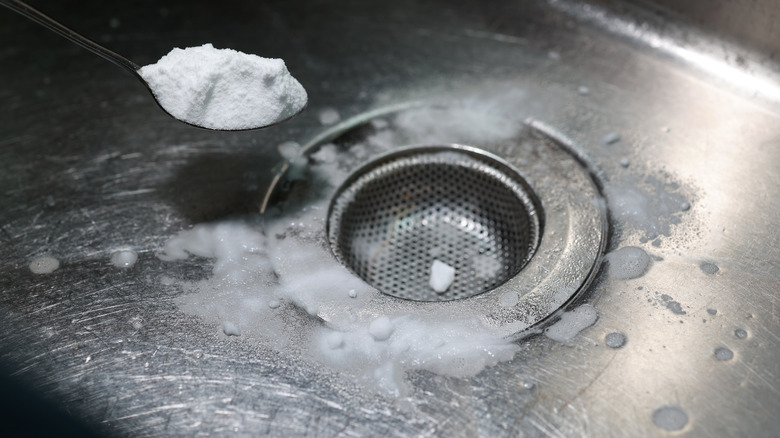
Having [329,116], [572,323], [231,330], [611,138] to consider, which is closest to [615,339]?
[572,323]

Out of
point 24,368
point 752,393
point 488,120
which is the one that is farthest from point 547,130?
point 24,368

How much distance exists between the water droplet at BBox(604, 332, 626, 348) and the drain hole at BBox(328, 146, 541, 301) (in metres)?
0.20

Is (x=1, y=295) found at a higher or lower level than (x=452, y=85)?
lower

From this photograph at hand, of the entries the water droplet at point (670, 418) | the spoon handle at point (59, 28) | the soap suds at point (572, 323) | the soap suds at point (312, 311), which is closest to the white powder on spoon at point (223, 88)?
the spoon handle at point (59, 28)

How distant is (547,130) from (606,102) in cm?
13

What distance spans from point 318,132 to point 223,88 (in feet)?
0.77

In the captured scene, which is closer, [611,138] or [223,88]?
[223,88]

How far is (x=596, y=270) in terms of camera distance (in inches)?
34.0

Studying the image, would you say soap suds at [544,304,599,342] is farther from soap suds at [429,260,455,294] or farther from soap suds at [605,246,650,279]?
soap suds at [429,260,455,294]

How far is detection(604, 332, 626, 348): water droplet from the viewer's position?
2.58 feet

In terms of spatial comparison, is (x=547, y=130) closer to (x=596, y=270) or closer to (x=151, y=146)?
(x=596, y=270)

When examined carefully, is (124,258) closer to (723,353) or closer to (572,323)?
(572,323)

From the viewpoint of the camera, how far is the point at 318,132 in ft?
3.55

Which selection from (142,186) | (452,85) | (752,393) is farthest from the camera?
(452,85)
